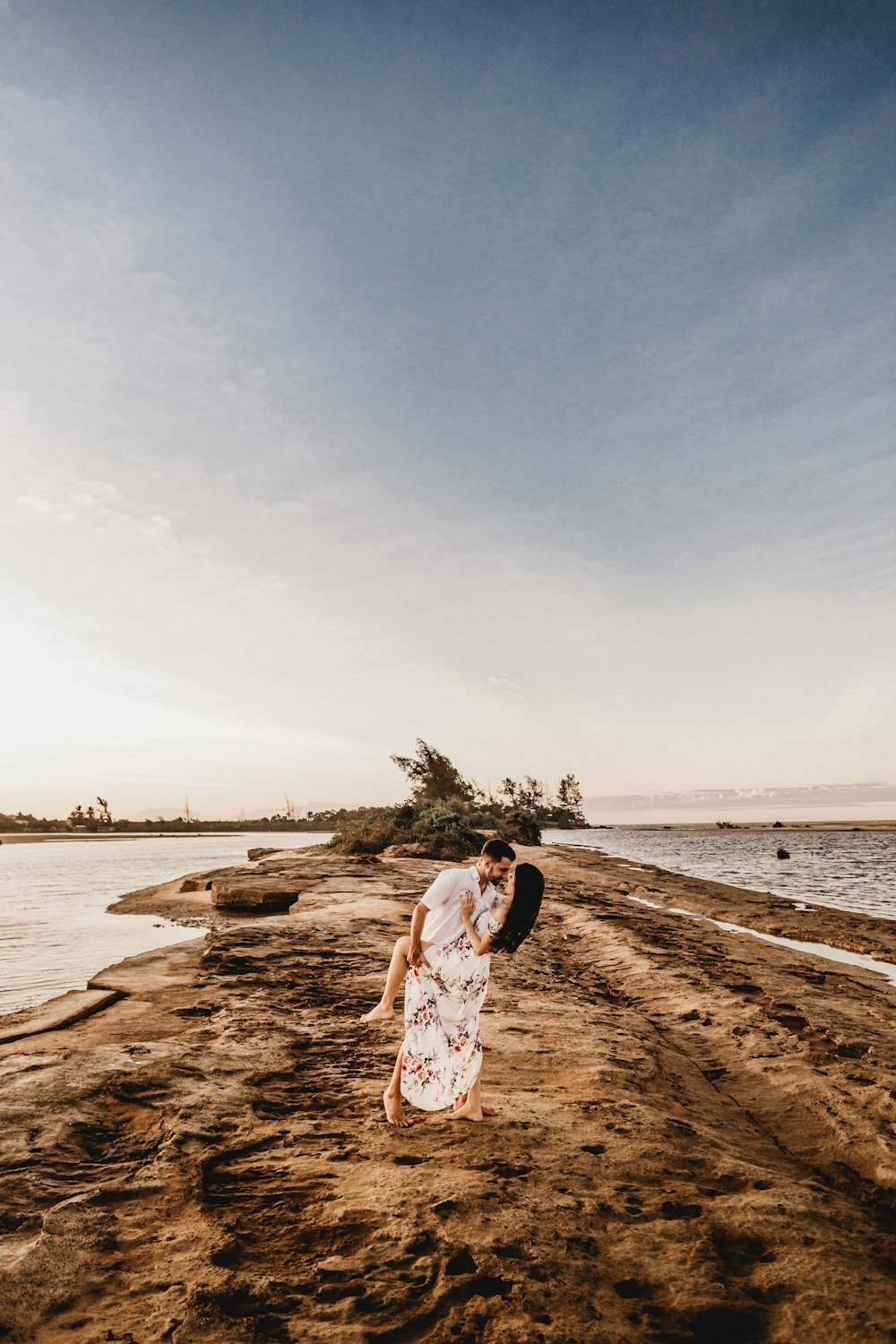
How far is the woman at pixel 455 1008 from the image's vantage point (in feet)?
13.8

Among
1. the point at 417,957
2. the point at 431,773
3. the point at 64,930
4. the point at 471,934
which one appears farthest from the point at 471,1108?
the point at 431,773

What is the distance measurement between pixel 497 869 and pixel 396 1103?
1.60 m

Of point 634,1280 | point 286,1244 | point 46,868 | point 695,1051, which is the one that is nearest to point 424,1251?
point 286,1244

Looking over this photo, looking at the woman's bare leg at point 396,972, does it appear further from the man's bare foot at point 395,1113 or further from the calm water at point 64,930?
the calm water at point 64,930

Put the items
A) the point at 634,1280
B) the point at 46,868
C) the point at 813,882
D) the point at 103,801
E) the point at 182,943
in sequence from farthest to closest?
the point at 103,801, the point at 46,868, the point at 813,882, the point at 182,943, the point at 634,1280

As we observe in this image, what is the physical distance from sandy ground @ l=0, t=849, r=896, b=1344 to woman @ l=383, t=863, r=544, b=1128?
0.17 meters

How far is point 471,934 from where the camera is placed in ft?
14.0

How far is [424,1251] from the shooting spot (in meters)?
2.80

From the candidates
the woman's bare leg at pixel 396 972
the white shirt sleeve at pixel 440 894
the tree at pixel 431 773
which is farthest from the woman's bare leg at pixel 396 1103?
the tree at pixel 431 773

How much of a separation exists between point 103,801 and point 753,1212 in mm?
125560

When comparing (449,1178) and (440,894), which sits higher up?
(440,894)

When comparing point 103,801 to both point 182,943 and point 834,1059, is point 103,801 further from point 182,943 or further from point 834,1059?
point 834,1059

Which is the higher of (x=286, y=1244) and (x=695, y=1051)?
(x=286, y=1244)

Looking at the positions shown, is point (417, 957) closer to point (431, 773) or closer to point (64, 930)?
point (64, 930)
